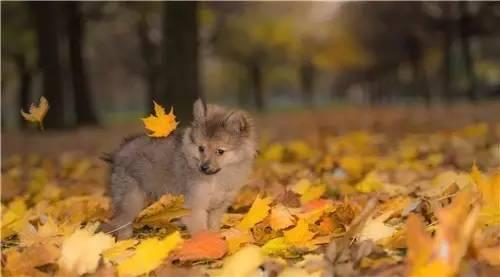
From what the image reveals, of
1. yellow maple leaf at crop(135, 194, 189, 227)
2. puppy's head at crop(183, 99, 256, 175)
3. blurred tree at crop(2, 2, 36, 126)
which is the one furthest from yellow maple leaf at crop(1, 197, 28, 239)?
blurred tree at crop(2, 2, 36, 126)

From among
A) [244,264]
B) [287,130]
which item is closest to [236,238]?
[244,264]

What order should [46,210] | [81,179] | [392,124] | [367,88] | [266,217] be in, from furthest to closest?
[367,88] < [392,124] < [81,179] < [46,210] < [266,217]

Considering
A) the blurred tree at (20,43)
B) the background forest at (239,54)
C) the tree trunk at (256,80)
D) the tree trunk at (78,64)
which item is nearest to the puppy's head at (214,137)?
the background forest at (239,54)

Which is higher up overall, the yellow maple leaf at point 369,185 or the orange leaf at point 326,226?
the orange leaf at point 326,226

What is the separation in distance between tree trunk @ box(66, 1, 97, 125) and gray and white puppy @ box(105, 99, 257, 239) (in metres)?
5.08

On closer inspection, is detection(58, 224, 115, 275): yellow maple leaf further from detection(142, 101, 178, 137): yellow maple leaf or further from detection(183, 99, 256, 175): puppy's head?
detection(183, 99, 256, 175): puppy's head

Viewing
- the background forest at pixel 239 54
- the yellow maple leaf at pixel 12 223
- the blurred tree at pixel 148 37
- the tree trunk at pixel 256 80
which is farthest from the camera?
the tree trunk at pixel 256 80

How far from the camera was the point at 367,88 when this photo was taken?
44.5 feet

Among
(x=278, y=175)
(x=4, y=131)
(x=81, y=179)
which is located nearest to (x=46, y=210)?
(x=278, y=175)

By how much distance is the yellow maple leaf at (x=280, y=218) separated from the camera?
76.9 inches

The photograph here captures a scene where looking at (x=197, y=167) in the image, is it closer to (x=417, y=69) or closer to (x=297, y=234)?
(x=297, y=234)

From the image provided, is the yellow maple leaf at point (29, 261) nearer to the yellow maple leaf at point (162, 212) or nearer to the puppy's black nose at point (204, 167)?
the yellow maple leaf at point (162, 212)

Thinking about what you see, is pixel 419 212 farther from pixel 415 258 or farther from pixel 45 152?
pixel 45 152

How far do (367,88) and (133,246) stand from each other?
11.9m
